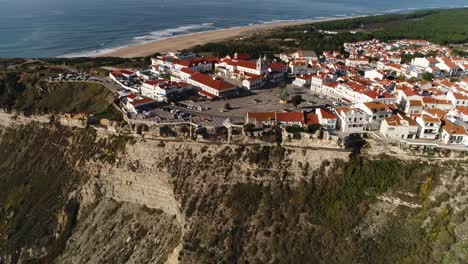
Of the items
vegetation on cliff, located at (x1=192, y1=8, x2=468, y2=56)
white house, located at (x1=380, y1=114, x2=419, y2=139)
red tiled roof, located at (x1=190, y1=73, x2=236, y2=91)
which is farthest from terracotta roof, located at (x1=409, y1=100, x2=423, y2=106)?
vegetation on cliff, located at (x1=192, y1=8, x2=468, y2=56)

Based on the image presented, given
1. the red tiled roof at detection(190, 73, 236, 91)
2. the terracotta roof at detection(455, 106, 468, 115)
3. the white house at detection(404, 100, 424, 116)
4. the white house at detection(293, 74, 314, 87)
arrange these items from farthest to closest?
the white house at detection(293, 74, 314, 87), the red tiled roof at detection(190, 73, 236, 91), the white house at detection(404, 100, 424, 116), the terracotta roof at detection(455, 106, 468, 115)

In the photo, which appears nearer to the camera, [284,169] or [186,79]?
[284,169]

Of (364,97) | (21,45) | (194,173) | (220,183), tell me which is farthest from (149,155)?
(21,45)

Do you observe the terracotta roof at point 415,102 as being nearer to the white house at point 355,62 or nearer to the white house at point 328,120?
the white house at point 328,120

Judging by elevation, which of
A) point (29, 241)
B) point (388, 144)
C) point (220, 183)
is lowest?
point (29, 241)

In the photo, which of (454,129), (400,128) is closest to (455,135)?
(454,129)

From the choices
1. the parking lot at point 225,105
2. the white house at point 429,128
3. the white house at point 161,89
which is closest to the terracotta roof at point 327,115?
the parking lot at point 225,105

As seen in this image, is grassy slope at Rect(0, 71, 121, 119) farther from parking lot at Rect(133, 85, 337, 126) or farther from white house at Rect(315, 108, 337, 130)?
white house at Rect(315, 108, 337, 130)

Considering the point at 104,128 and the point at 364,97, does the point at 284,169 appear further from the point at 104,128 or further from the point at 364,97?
the point at 104,128

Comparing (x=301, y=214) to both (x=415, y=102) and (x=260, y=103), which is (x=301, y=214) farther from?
(x=415, y=102)
